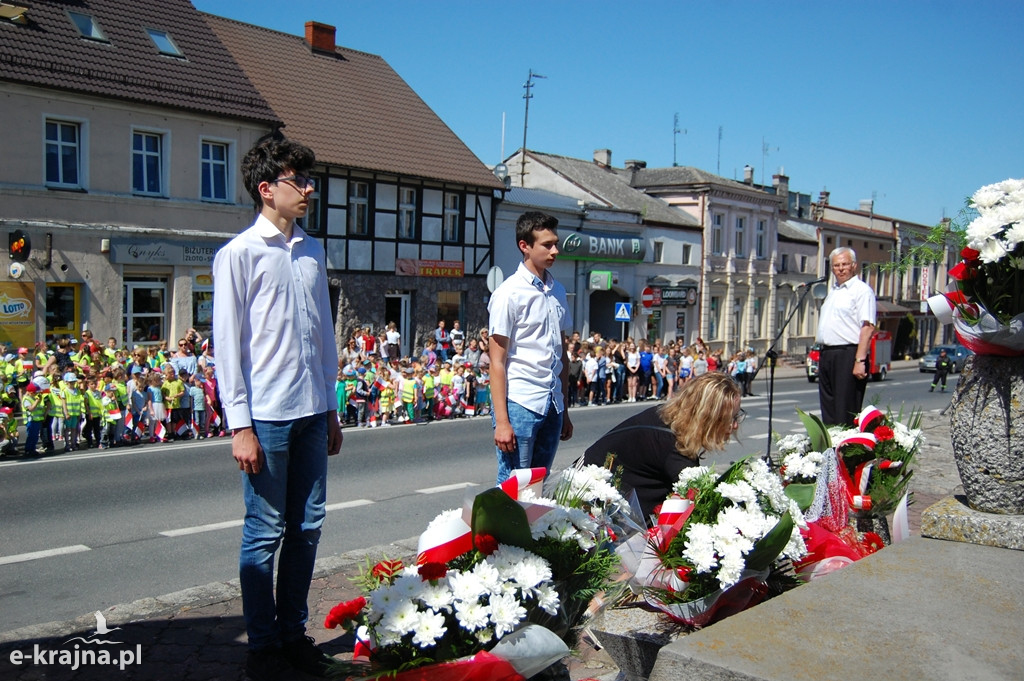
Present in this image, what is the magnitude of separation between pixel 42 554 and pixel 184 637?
10.3 ft

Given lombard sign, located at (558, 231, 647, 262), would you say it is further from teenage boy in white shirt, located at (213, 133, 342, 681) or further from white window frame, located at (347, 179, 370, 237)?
teenage boy in white shirt, located at (213, 133, 342, 681)

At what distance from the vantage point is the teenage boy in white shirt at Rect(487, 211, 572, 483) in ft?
16.5

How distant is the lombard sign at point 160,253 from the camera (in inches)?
834

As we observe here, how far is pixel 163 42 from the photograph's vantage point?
23.2m

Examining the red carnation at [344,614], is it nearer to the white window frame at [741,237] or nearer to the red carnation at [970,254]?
the red carnation at [970,254]

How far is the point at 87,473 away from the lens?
35.3 feet

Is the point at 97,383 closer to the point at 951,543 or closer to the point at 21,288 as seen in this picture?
the point at 21,288

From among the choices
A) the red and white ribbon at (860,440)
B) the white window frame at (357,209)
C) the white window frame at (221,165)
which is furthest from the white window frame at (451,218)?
the red and white ribbon at (860,440)

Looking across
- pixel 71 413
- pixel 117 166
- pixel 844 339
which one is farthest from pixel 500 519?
pixel 117 166

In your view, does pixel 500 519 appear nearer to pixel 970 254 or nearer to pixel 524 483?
pixel 524 483

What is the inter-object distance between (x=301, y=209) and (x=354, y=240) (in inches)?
928

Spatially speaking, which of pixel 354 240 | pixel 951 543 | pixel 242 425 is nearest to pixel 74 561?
pixel 242 425

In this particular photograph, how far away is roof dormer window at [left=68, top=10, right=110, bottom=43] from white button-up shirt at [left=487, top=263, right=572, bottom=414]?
2017cm

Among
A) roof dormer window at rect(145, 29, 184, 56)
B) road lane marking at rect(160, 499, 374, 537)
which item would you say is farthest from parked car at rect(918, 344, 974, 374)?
road lane marking at rect(160, 499, 374, 537)
